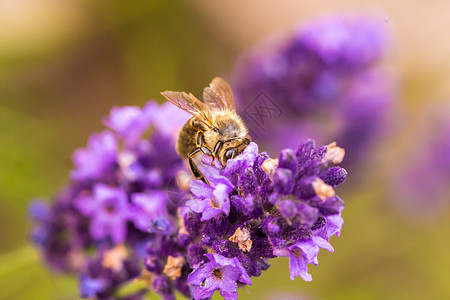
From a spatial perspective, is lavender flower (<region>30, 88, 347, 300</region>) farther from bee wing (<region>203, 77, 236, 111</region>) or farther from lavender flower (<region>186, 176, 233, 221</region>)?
bee wing (<region>203, 77, 236, 111</region>)

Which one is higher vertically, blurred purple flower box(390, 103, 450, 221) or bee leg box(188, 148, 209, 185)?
blurred purple flower box(390, 103, 450, 221)

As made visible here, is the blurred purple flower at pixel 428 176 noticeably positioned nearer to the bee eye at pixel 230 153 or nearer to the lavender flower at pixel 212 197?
the bee eye at pixel 230 153

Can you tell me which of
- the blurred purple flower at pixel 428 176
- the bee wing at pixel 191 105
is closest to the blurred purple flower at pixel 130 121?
the bee wing at pixel 191 105

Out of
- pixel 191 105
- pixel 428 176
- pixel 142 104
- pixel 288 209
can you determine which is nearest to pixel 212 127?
pixel 191 105

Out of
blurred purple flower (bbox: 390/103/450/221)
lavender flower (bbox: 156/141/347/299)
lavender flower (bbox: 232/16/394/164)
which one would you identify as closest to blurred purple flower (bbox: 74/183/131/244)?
lavender flower (bbox: 156/141/347/299)

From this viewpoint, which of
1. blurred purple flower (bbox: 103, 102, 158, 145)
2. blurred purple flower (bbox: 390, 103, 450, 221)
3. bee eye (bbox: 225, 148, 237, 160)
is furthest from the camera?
blurred purple flower (bbox: 390, 103, 450, 221)

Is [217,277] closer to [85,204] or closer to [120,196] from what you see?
[120,196]

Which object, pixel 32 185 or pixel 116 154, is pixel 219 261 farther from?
pixel 32 185

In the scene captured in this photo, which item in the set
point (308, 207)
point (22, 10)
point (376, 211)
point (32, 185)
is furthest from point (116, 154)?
point (376, 211)
